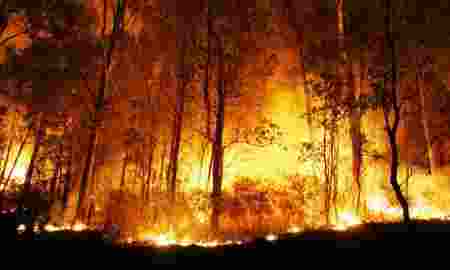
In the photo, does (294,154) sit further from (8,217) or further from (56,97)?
(8,217)

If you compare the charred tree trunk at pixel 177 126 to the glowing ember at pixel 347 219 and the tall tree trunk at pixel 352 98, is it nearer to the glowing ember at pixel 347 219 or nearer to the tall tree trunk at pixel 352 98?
the glowing ember at pixel 347 219

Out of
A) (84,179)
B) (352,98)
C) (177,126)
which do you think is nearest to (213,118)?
(177,126)

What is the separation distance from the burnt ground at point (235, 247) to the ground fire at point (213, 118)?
1.19 metres

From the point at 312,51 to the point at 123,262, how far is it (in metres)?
10.0

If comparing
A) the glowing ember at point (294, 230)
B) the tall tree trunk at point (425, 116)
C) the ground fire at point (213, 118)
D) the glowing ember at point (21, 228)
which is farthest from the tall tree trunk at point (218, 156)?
the tall tree trunk at point (425, 116)

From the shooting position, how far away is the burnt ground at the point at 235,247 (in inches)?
269

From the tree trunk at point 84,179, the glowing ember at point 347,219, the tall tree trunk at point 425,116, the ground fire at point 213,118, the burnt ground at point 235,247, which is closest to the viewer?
the burnt ground at point 235,247

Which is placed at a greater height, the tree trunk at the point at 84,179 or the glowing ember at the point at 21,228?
the tree trunk at the point at 84,179

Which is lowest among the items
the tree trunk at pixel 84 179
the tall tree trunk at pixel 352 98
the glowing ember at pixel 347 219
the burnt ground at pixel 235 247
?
the burnt ground at pixel 235 247

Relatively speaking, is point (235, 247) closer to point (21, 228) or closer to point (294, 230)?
point (294, 230)

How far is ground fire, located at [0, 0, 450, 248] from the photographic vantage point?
1043 centimetres

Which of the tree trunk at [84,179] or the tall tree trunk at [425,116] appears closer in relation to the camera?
the tree trunk at [84,179]

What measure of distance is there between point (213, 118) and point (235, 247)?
29.2ft

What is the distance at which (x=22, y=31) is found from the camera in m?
10.2
